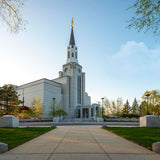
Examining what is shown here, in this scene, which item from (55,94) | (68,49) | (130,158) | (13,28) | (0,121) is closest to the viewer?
(130,158)

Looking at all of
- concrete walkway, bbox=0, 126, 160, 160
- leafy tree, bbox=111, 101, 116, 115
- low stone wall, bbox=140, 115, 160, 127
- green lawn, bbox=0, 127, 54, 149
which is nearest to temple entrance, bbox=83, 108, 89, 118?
leafy tree, bbox=111, 101, 116, 115

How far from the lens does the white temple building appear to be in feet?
172

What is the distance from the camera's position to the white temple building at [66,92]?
5228 cm

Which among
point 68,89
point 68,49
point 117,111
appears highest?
point 68,49

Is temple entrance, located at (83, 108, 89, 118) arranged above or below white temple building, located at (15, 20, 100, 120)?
below

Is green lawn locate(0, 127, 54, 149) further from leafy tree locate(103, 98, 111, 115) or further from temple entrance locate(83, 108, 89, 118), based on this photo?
leafy tree locate(103, 98, 111, 115)

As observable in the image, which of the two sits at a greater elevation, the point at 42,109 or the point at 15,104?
the point at 15,104

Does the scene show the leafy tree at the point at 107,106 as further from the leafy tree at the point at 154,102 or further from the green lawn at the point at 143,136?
the green lawn at the point at 143,136

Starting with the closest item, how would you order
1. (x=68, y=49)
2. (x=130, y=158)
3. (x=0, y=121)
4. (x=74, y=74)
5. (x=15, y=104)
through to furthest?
(x=130, y=158) → (x=0, y=121) → (x=15, y=104) → (x=74, y=74) → (x=68, y=49)

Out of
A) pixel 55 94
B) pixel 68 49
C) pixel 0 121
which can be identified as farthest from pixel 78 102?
pixel 0 121

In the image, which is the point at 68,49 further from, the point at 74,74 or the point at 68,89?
the point at 68,89

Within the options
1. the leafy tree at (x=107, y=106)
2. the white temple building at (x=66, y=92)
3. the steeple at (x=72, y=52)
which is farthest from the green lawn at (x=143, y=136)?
the steeple at (x=72, y=52)

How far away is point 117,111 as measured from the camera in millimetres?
60656

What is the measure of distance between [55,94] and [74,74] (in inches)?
437
